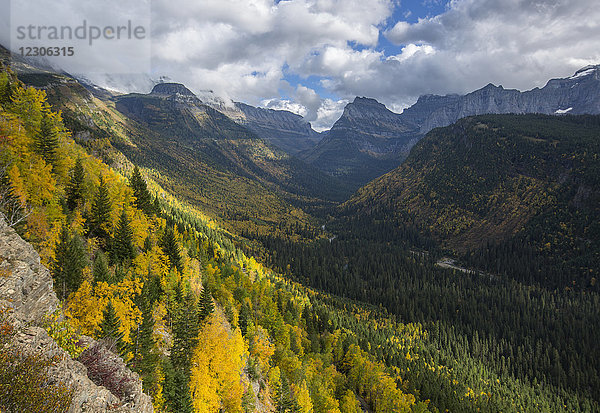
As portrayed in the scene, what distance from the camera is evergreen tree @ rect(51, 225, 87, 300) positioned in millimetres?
36562

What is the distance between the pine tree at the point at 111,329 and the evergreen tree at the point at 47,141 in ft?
120

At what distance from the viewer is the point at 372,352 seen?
393 feet

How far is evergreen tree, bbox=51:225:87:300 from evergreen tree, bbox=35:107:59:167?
77.0 feet

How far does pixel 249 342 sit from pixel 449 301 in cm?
17977

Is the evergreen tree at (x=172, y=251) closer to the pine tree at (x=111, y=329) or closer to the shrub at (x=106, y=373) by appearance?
the pine tree at (x=111, y=329)

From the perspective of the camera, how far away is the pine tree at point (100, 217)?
5272 cm

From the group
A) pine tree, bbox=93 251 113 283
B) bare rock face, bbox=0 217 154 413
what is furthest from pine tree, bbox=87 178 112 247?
bare rock face, bbox=0 217 154 413

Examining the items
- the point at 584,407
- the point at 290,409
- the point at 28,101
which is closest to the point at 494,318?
the point at 584,407

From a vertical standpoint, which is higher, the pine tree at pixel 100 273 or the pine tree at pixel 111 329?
the pine tree at pixel 100 273

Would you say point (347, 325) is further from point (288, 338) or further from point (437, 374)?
point (288, 338)

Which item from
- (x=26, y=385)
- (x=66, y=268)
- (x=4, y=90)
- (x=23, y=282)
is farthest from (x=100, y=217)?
(x=26, y=385)

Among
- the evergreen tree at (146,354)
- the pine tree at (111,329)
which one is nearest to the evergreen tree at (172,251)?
the evergreen tree at (146,354)

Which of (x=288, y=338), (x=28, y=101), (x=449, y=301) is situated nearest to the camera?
(x=28, y=101)

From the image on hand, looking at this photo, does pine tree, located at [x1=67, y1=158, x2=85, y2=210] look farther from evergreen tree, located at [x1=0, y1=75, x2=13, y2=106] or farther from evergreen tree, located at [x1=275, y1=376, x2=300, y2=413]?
evergreen tree, located at [x1=275, y1=376, x2=300, y2=413]
